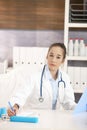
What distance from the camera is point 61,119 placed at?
1.82 m

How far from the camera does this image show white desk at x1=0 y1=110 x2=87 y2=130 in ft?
5.33

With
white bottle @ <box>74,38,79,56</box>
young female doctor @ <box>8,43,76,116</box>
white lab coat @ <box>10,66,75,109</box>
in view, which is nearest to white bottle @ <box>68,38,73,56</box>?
→ white bottle @ <box>74,38,79,56</box>

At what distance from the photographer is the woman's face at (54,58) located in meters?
2.35

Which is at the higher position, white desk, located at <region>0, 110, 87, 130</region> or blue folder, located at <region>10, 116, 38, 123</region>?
blue folder, located at <region>10, 116, 38, 123</region>

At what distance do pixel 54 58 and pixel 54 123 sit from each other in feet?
2.48

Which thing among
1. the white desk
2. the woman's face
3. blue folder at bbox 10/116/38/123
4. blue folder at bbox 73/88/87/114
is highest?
the woman's face

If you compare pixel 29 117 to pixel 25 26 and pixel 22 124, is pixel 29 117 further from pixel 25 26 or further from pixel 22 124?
pixel 25 26

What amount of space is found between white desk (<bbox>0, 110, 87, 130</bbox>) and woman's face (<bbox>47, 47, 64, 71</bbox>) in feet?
1.62

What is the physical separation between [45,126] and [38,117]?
19 cm

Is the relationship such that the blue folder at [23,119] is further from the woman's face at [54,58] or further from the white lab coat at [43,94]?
the woman's face at [54,58]

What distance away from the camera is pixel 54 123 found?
172 cm

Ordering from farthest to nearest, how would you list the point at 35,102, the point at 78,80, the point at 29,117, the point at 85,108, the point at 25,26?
1. the point at 25,26
2. the point at 78,80
3. the point at 35,102
4. the point at 85,108
5. the point at 29,117

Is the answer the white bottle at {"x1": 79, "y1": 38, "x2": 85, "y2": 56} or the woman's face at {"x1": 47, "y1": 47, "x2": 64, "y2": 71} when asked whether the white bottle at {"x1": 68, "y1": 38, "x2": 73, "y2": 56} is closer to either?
the white bottle at {"x1": 79, "y1": 38, "x2": 85, "y2": 56}

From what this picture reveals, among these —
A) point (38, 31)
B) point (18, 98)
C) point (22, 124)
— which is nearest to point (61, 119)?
point (22, 124)
